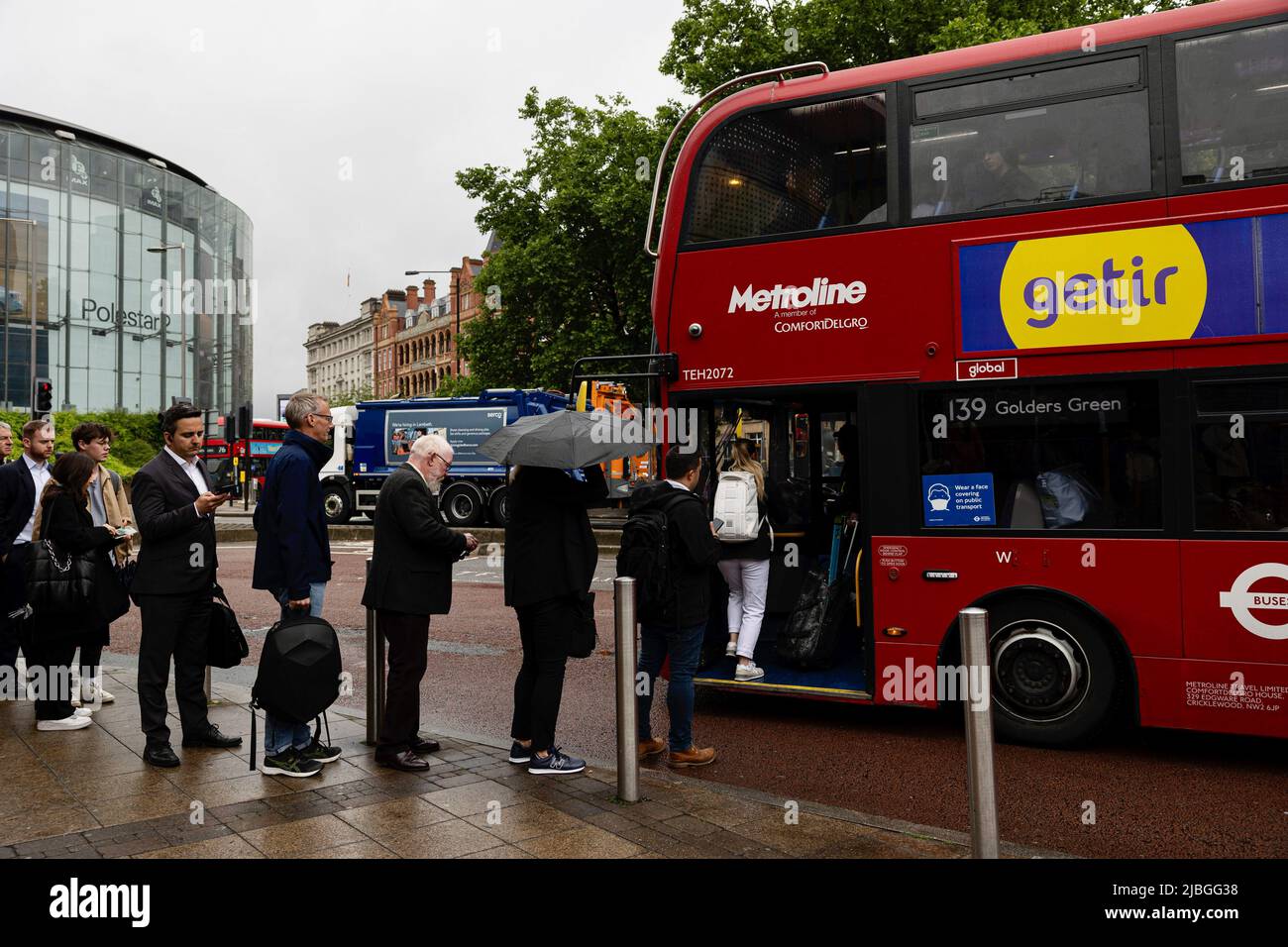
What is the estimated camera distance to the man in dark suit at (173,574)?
5195 millimetres

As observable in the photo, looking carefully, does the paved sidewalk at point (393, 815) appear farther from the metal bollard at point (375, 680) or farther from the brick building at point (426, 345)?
the brick building at point (426, 345)

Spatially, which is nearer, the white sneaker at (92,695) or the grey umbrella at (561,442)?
the grey umbrella at (561,442)

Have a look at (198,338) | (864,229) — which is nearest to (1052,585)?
(864,229)

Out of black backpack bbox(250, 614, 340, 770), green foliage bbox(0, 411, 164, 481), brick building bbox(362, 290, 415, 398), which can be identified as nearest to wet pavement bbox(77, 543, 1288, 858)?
black backpack bbox(250, 614, 340, 770)

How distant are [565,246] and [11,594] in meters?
23.8

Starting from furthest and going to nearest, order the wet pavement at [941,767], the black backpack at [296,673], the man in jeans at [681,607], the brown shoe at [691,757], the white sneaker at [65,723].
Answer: the white sneaker at [65,723] → the brown shoe at [691,757] → the man in jeans at [681,607] → the black backpack at [296,673] → the wet pavement at [941,767]

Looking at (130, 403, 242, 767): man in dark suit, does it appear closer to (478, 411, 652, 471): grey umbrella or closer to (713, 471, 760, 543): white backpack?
(478, 411, 652, 471): grey umbrella

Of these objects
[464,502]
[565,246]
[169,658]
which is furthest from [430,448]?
[565,246]

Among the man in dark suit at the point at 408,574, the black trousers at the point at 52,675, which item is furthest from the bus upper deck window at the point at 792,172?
the black trousers at the point at 52,675

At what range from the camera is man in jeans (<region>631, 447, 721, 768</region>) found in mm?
5270

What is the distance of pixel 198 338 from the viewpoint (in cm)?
5141

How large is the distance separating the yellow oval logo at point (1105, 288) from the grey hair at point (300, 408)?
3.92 meters

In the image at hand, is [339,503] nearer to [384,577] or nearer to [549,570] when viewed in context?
[384,577]
